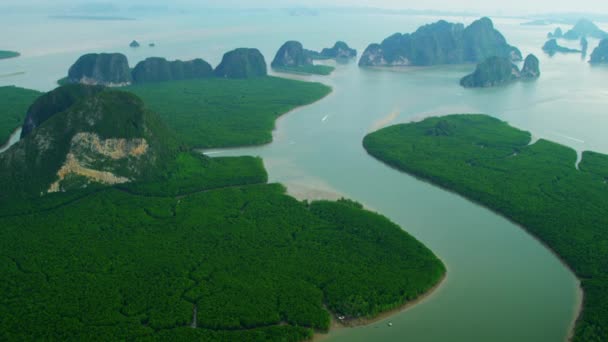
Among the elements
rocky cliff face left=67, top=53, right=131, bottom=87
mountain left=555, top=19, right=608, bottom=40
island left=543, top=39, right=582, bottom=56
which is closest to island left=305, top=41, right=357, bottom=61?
rocky cliff face left=67, top=53, right=131, bottom=87

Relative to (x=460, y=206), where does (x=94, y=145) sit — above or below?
above

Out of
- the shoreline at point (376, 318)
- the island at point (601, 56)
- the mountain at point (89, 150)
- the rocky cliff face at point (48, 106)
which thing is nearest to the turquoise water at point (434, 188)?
the shoreline at point (376, 318)

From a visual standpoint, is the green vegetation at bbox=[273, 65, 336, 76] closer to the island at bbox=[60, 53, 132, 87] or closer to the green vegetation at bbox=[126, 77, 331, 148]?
the green vegetation at bbox=[126, 77, 331, 148]

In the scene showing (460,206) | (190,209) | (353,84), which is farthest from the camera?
(353,84)

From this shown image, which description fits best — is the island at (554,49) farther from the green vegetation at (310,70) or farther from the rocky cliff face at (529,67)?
the green vegetation at (310,70)

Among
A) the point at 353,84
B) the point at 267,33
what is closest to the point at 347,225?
A: the point at 353,84

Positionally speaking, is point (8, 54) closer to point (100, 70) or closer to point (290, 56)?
point (100, 70)

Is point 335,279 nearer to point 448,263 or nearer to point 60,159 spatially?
point 448,263

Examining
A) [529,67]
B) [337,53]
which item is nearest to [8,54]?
[337,53]
